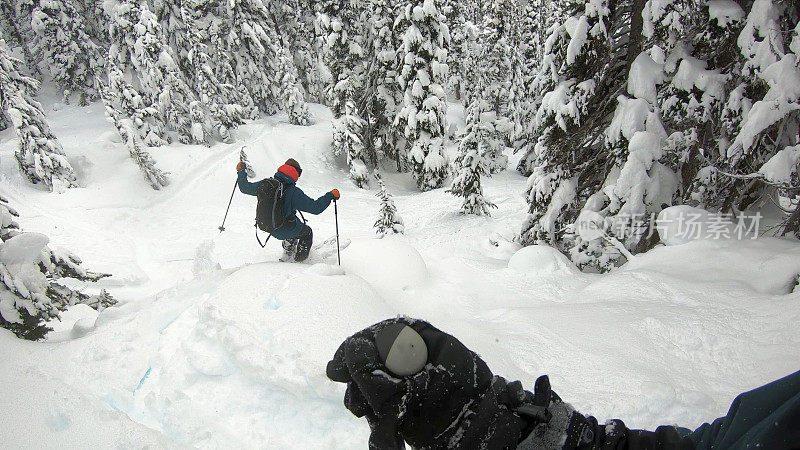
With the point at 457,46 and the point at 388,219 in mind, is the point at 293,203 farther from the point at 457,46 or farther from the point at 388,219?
the point at 457,46

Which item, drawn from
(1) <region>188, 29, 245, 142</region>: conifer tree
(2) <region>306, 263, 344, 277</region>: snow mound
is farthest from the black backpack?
(1) <region>188, 29, 245, 142</region>: conifer tree

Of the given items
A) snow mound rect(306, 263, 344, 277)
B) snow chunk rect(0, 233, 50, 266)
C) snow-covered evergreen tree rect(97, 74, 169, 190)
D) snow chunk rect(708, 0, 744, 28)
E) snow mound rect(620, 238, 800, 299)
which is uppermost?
snow chunk rect(708, 0, 744, 28)

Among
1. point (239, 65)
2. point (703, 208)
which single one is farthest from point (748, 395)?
point (239, 65)

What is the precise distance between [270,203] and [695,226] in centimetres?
711

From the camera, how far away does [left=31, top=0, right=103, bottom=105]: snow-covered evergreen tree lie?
28.7 metres

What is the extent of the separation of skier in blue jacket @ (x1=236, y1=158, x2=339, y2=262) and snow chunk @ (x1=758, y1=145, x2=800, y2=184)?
6442 mm

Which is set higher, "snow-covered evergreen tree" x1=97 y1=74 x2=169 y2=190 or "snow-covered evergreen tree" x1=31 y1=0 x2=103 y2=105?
"snow-covered evergreen tree" x1=31 y1=0 x2=103 y2=105

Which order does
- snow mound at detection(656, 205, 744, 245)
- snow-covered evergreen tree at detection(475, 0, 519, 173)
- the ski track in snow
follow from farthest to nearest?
1. snow-covered evergreen tree at detection(475, 0, 519, 173)
2. snow mound at detection(656, 205, 744, 245)
3. the ski track in snow

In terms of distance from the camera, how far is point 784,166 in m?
5.37

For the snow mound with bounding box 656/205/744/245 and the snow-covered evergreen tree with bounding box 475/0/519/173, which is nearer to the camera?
the snow mound with bounding box 656/205/744/245

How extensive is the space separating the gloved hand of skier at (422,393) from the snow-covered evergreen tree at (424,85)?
61.2 ft

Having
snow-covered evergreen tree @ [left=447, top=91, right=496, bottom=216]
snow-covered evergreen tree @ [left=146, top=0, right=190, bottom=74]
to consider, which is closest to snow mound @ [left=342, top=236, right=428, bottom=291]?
snow-covered evergreen tree @ [left=447, top=91, right=496, bottom=216]

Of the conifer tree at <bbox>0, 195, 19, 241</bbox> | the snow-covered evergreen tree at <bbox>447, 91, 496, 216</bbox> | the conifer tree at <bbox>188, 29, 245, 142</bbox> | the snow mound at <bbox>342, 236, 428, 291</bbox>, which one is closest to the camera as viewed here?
the conifer tree at <bbox>0, 195, 19, 241</bbox>

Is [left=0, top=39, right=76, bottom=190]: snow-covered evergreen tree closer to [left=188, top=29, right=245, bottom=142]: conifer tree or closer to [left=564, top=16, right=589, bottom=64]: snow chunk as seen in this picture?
[left=188, top=29, right=245, bottom=142]: conifer tree
